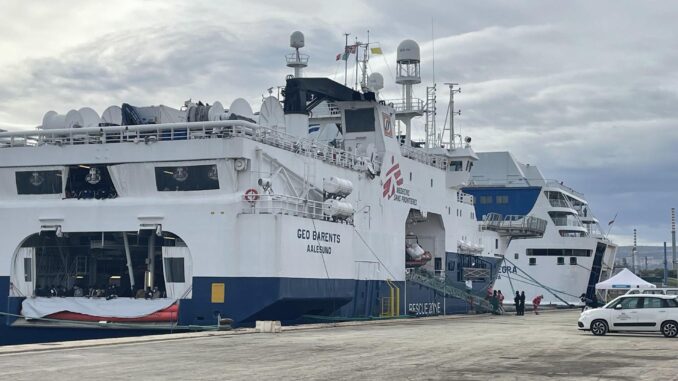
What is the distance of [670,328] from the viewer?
2814cm

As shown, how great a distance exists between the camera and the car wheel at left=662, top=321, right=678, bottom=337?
2805cm

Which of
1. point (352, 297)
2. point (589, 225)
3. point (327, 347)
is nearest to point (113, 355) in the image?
point (327, 347)

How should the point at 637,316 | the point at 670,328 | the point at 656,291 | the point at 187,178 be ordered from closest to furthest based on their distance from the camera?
the point at 670,328, the point at 637,316, the point at 187,178, the point at 656,291

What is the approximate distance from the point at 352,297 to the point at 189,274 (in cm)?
829

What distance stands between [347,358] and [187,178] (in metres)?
13.6

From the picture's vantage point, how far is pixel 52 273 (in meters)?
32.9

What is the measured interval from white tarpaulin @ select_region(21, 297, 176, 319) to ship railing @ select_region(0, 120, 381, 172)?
5434mm

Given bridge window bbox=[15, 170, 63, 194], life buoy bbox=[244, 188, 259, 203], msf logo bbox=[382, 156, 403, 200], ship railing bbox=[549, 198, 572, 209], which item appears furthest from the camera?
ship railing bbox=[549, 198, 572, 209]

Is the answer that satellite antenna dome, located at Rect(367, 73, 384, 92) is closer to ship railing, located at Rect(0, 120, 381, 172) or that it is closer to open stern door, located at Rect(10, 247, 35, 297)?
ship railing, located at Rect(0, 120, 381, 172)

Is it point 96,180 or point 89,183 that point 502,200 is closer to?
point 89,183

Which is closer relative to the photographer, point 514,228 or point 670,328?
point 670,328

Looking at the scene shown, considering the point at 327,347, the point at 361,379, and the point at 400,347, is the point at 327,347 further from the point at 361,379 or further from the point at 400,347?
the point at 361,379

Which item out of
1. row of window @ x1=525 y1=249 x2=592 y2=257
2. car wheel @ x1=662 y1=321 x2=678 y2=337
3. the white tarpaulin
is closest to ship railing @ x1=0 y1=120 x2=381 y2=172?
the white tarpaulin

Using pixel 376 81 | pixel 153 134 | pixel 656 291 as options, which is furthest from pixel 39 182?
pixel 656 291
